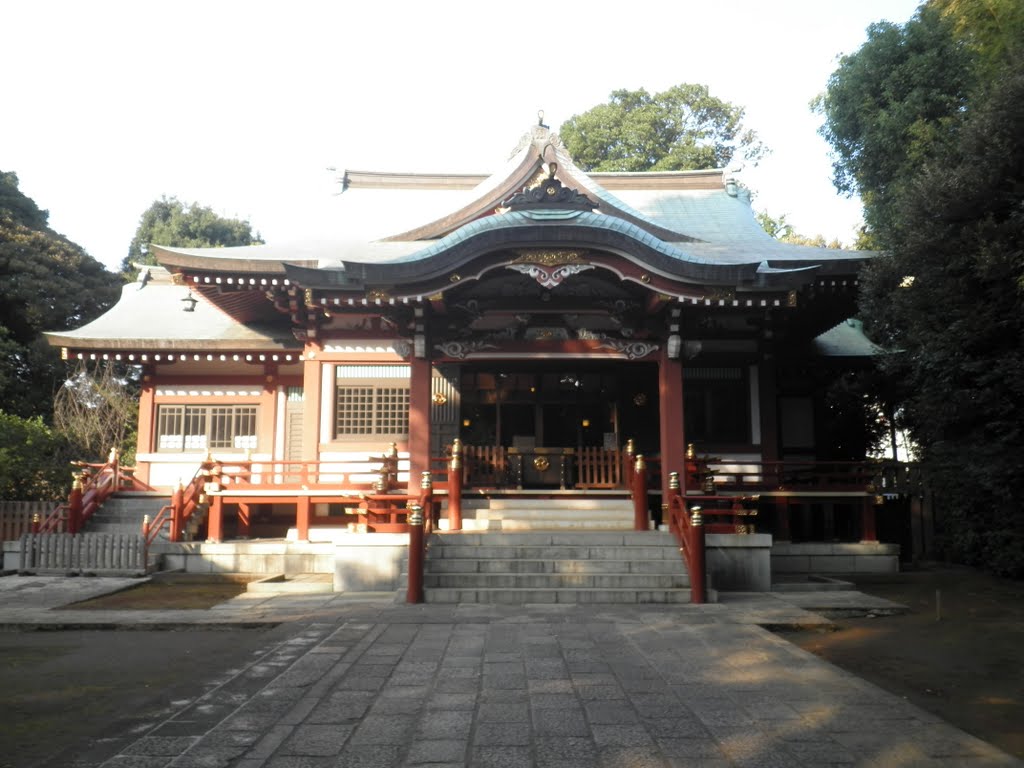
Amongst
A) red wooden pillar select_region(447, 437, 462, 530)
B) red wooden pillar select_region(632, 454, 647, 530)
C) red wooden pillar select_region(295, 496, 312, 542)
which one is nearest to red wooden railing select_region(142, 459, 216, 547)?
red wooden pillar select_region(295, 496, 312, 542)

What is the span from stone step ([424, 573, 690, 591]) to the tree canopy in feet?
16.6

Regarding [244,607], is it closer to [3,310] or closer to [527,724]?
[527,724]

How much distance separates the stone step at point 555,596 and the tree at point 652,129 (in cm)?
3264

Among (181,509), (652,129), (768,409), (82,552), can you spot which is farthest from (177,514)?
(652,129)

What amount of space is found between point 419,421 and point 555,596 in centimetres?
419

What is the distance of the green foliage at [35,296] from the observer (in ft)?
95.5

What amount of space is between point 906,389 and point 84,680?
52.7 feet

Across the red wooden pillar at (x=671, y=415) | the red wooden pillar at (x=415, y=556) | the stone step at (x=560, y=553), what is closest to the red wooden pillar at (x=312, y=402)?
the stone step at (x=560, y=553)

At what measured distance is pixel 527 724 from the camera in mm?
5203

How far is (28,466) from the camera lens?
16641 millimetres

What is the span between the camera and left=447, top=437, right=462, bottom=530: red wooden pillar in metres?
13.0

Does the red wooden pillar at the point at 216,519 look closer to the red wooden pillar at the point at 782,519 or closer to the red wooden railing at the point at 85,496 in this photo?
the red wooden railing at the point at 85,496

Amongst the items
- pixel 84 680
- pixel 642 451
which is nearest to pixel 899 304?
pixel 642 451

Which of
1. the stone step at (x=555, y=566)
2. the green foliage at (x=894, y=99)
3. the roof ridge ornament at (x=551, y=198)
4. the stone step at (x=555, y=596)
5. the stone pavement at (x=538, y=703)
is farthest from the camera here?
the green foliage at (x=894, y=99)
